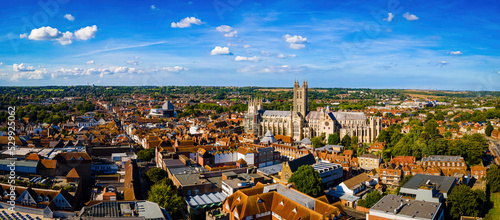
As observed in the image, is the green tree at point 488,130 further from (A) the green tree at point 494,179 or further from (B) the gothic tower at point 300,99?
(A) the green tree at point 494,179

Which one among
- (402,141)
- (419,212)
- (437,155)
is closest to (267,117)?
(402,141)

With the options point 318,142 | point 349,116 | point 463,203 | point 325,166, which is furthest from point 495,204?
point 349,116

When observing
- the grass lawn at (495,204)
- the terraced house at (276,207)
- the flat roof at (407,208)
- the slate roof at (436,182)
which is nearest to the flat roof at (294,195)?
the terraced house at (276,207)

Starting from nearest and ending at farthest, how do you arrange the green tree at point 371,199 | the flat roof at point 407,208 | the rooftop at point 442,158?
the flat roof at point 407,208, the green tree at point 371,199, the rooftop at point 442,158

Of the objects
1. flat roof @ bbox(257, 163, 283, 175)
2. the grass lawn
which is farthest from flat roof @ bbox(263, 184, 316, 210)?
the grass lawn

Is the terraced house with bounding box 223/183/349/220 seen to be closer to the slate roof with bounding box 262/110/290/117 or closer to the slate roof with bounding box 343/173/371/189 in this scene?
the slate roof with bounding box 343/173/371/189

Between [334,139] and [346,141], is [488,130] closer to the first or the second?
[346,141]

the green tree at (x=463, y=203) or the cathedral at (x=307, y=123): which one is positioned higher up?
the cathedral at (x=307, y=123)
